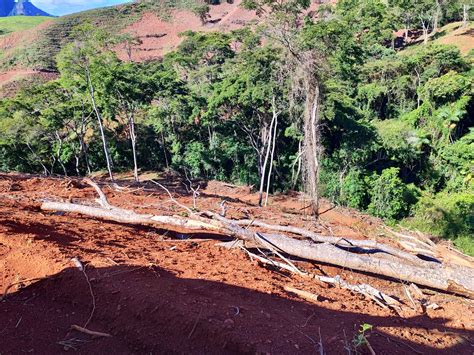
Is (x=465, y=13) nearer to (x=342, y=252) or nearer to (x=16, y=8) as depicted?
(x=342, y=252)

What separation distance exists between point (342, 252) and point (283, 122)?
14200mm

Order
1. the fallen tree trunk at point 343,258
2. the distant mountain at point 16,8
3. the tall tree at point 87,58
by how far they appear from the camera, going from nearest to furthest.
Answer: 1. the fallen tree trunk at point 343,258
2. the tall tree at point 87,58
3. the distant mountain at point 16,8

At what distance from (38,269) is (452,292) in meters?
5.00

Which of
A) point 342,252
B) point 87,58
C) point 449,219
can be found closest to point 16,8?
point 87,58

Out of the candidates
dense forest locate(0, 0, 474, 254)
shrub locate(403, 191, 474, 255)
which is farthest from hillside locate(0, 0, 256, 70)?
shrub locate(403, 191, 474, 255)

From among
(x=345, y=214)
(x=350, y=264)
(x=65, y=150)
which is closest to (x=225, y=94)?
(x=345, y=214)

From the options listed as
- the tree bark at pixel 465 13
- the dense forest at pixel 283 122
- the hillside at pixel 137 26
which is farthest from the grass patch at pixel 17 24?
the tree bark at pixel 465 13

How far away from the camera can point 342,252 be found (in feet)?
16.1

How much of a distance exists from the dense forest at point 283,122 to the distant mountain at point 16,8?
13415 centimetres

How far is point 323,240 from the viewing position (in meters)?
5.51

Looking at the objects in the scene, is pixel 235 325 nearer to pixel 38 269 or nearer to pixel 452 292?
pixel 38 269

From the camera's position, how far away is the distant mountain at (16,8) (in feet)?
409

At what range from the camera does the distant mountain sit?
409 ft

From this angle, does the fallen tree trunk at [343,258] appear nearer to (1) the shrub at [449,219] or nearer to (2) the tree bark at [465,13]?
(1) the shrub at [449,219]
